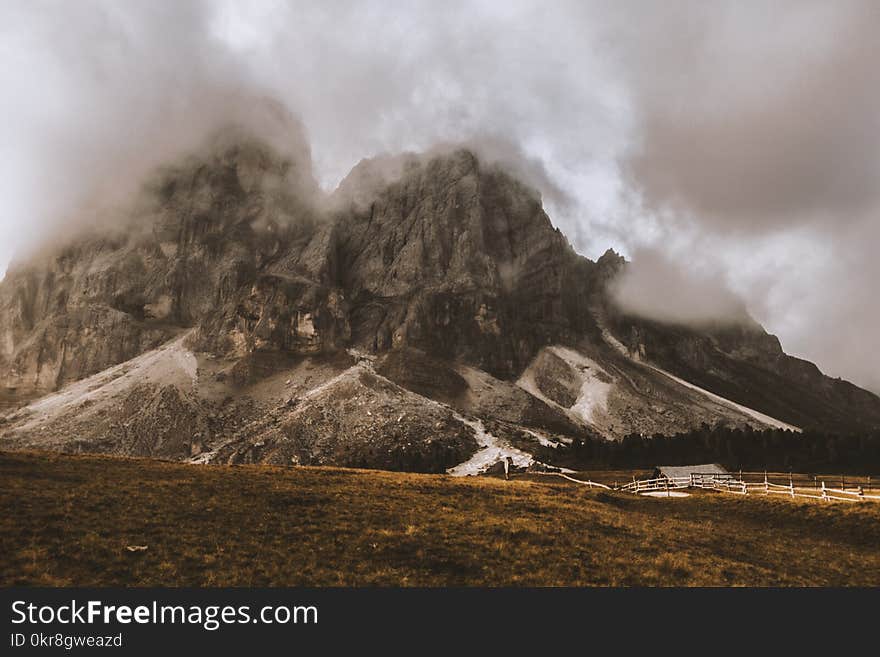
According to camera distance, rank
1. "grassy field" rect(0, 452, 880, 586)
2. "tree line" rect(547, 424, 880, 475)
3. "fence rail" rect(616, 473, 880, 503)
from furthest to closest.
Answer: "tree line" rect(547, 424, 880, 475) < "fence rail" rect(616, 473, 880, 503) < "grassy field" rect(0, 452, 880, 586)

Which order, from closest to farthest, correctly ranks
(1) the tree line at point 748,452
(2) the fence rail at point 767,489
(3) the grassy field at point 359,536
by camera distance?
1. (3) the grassy field at point 359,536
2. (2) the fence rail at point 767,489
3. (1) the tree line at point 748,452

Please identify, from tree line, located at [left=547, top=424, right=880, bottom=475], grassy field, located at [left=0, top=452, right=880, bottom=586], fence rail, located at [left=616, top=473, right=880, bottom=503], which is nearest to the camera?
grassy field, located at [left=0, top=452, right=880, bottom=586]

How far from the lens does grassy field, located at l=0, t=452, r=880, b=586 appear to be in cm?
1806

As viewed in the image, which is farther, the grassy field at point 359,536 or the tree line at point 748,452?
the tree line at point 748,452

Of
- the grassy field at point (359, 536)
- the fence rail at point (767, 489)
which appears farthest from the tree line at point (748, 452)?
the grassy field at point (359, 536)

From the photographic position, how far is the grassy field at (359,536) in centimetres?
1806

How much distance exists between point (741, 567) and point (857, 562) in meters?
7.81

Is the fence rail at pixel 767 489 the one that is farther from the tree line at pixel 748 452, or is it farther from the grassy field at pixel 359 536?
the tree line at pixel 748 452

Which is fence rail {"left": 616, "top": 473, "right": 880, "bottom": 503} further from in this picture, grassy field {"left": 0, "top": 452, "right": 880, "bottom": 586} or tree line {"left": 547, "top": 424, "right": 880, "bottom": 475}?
tree line {"left": 547, "top": 424, "right": 880, "bottom": 475}

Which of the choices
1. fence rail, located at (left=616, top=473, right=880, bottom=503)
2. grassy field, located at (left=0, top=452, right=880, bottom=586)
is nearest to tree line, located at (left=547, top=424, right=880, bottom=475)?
fence rail, located at (left=616, top=473, right=880, bottom=503)

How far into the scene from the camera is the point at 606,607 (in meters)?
13.9

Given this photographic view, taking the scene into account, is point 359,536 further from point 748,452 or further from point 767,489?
point 748,452

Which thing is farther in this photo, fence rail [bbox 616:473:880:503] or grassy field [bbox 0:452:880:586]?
fence rail [bbox 616:473:880:503]

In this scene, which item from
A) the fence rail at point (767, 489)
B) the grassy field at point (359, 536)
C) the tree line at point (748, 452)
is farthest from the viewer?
the tree line at point (748, 452)
